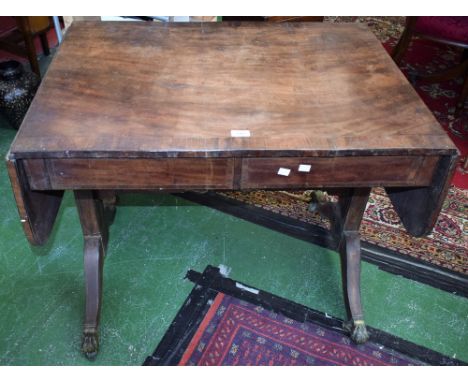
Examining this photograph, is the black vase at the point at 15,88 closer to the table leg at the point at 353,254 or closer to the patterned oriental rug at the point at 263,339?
the patterned oriental rug at the point at 263,339

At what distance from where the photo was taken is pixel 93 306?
1591 millimetres

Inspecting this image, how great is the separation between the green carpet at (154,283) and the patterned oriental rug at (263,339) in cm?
5

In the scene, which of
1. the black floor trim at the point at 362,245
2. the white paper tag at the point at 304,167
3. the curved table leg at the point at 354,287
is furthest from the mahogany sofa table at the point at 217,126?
the black floor trim at the point at 362,245

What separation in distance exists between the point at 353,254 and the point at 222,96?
800 millimetres

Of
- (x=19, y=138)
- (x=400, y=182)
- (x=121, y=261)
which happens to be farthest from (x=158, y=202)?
(x=400, y=182)

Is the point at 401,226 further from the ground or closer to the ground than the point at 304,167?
closer to the ground

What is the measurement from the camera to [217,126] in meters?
1.17

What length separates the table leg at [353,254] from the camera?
1.62m

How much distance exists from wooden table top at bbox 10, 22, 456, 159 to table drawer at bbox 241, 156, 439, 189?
0.04m

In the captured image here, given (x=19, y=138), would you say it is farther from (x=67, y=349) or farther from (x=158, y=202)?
(x=158, y=202)

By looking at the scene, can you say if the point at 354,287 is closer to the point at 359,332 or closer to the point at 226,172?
the point at 359,332

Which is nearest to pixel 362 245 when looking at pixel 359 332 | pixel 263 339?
pixel 359 332

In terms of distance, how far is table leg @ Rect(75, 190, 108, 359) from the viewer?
5.05 ft

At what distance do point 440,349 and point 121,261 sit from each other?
4.06ft
